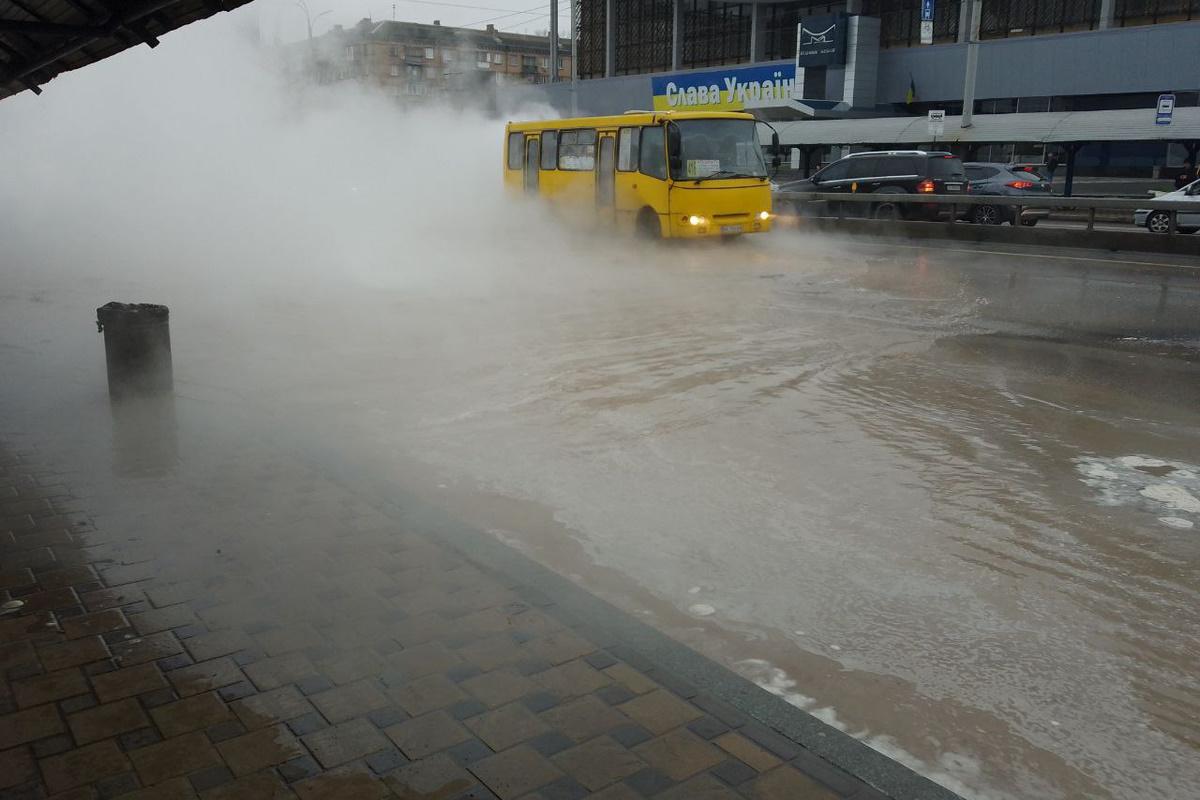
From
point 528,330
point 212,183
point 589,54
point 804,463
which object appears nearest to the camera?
point 804,463

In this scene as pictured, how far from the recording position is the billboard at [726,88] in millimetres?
44688

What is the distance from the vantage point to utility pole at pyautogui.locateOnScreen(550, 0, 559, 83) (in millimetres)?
57406

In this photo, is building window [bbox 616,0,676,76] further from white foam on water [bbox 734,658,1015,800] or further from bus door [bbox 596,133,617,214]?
white foam on water [bbox 734,658,1015,800]

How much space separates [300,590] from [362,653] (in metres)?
0.67

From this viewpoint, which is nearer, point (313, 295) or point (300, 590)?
point (300, 590)

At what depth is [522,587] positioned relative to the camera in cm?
427

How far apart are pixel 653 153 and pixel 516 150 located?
542cm

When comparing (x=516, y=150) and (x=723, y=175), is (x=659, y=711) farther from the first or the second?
(x=516, y=150)

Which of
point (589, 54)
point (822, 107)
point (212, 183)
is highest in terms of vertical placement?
point (589, 54)

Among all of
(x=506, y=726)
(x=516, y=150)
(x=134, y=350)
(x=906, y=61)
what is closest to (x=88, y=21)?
(x=134, y=350)

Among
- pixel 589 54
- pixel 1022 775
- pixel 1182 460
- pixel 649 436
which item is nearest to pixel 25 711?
pixel 1022 775

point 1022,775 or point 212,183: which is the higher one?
point 212,183

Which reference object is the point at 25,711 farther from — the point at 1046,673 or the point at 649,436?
the point at 649,436

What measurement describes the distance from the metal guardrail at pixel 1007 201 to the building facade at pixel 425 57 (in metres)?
16.2
